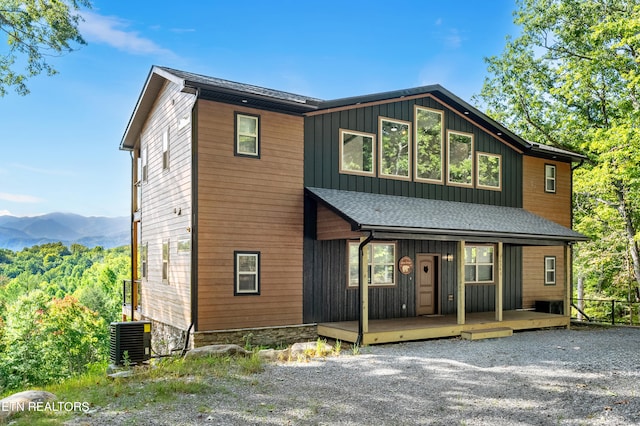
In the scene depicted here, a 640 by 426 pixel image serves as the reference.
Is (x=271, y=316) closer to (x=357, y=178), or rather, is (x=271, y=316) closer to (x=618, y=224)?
(x=357, y=178)

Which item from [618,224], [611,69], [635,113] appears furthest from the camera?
[618,224]

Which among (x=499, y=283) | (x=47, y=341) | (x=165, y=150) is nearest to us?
(x=499, y=283)

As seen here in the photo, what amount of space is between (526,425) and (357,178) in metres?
8.57

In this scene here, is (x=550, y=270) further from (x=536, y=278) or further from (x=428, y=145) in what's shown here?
(x=428, y=145)

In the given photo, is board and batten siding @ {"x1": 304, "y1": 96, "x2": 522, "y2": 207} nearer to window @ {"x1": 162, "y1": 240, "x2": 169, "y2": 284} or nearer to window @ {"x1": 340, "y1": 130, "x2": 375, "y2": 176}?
window @ {"x1": 340, "y1": 130, "x2": 375, "y2": 176}

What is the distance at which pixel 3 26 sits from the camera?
13664mm

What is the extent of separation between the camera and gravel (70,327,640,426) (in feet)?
20.3

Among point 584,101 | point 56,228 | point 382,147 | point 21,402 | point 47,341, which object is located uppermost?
point 584,101

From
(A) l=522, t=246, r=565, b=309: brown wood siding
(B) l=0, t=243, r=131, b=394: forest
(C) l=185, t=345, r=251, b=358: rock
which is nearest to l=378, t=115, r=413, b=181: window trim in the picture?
(A) l=522, t=246, r=565, b=309: brown wood siding

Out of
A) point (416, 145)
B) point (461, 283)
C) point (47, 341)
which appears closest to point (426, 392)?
point (461, 283)

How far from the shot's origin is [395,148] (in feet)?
47.9

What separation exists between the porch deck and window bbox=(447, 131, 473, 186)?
4027 mm

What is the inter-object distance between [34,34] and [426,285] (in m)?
12.7

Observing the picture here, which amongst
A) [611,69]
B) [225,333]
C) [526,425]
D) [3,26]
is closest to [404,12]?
[611,69]
